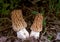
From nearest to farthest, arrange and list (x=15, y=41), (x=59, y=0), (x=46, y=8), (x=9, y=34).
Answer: (x=15, y=41), (x=9, y=34), (x=59, y=0), (x=46, y=8)

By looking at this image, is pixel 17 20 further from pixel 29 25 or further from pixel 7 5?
pixel 7 5

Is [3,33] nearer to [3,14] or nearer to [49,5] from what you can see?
[3,14]

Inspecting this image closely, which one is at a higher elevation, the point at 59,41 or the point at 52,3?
the point at 52,3

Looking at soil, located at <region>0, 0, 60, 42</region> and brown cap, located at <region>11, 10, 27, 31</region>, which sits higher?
brown cap, located at <region>11, 10, 27, 31</region>

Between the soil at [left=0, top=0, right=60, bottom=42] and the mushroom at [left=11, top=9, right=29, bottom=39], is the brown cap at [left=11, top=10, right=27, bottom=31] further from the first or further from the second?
the soil at [left=0, top=0, right=60, bottom=42]

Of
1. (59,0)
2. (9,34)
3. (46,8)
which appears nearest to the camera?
(9,34)

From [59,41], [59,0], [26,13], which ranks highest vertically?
[59,0]

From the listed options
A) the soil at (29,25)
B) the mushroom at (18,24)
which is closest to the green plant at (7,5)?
the soil at (29,25)

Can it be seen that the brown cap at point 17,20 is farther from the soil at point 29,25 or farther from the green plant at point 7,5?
the green plant at point 7,5

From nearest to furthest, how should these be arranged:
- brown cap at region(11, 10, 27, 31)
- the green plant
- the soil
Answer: brown cap at region(11, 10, 27, 31) → the soil → the green plant

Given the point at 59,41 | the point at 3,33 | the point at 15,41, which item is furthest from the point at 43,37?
the point at 3,33

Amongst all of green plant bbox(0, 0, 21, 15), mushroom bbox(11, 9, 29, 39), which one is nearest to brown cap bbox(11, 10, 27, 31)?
mushroom bbox(11, 9, 29, 39)
